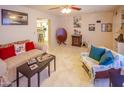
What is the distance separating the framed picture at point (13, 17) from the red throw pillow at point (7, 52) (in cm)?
86

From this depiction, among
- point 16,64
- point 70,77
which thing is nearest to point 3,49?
point 16,64

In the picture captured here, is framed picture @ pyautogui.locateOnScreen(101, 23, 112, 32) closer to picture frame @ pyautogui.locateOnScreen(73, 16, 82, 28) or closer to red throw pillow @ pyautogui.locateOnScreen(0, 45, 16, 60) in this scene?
picture frame @ pyautogui.locateOnScreen(73, 16, 82, 28)

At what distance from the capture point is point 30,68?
3045mm

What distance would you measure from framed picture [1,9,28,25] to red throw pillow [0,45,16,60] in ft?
2.83

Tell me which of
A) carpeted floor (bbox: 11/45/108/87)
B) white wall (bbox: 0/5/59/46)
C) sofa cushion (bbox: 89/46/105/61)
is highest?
white wall (bbox: 0/5/59/46)

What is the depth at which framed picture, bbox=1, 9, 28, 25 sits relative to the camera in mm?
4344

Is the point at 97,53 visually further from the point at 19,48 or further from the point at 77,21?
the point at 77,21

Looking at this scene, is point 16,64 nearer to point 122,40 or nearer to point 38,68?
point 38,68

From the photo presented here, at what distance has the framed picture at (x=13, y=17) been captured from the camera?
434cm

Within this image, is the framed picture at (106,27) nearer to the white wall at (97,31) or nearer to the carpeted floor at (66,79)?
the white wall at (97,31)

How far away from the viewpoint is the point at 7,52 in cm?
388

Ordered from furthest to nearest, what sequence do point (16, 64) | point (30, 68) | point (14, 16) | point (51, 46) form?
point (51, 46), point (14, 16), point (16, 64), point (30, 68)

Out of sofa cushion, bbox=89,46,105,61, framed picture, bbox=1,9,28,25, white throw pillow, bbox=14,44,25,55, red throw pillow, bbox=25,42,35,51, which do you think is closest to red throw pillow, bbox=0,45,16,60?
white throw pillow, bbox=14,44,25,55
